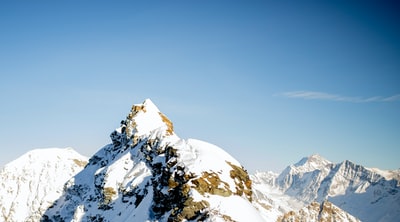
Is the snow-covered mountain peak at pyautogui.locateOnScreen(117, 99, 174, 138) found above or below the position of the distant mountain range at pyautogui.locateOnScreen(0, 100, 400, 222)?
above

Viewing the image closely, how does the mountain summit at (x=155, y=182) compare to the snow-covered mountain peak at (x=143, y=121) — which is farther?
the snow-covered mountain peak at (x=143, y=121)

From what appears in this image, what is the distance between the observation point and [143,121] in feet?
349

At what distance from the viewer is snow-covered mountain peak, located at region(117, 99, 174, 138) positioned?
10273cm

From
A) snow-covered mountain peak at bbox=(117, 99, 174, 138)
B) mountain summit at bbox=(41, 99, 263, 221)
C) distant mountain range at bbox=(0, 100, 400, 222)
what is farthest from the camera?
snow-covered mountain peak at bbox=(117, 99, 174, 138)

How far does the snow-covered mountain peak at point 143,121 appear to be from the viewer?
103m

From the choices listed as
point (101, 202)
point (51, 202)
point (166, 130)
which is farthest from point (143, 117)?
point (51, 202)

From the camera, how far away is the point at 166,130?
87750 millimetres

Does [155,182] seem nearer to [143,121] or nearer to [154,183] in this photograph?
[154,183]

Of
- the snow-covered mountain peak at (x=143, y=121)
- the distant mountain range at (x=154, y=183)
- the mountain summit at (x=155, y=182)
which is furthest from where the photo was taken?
the snow-covered mountain peak at (x=143, y=121)

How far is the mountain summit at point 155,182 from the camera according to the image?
48281mm

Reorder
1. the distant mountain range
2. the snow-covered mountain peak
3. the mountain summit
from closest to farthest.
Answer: the mountain summit, the distant mountain range, the snow-covered mountain peak

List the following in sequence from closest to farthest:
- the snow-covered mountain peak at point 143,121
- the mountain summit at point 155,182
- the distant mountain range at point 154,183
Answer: the mountain summit at point 155,182 < the distant mountain range at point 154,183 < the snow-covered mountain peak at point 143,121

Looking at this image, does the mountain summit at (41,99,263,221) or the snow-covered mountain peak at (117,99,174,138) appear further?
the snow-covered mountain peak at (117,99,174,138)

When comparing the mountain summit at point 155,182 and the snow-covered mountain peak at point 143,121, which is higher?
the snow-covered mountain peak at point 143,121
